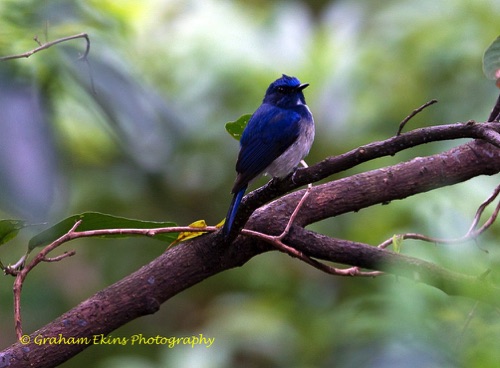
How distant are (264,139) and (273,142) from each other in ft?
0.11

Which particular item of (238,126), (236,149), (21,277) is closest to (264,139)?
(238,126)

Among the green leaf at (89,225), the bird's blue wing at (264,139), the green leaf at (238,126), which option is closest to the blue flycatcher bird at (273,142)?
the bird's blue wing at (264,139)

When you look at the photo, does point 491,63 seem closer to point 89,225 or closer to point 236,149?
point 89,225

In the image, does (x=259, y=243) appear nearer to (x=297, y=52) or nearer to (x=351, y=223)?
(x=351, y=223)

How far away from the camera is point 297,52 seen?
11.6 feet

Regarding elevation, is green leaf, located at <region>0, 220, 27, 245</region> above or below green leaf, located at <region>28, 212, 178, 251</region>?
above

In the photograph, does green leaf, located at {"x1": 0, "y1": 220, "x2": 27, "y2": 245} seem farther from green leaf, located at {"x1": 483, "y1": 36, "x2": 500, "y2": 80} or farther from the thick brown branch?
green leaf, located at {"x1": 483, "y1": 36, "x2": 500, "y2": 80}

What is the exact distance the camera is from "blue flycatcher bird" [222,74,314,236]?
8.36 feet

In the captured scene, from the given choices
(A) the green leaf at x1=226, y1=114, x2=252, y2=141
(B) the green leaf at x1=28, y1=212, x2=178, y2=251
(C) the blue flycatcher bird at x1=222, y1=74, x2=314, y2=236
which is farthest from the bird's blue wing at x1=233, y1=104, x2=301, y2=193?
(B) the green leaf at x1=28, y1=212, x2=178, y2=251

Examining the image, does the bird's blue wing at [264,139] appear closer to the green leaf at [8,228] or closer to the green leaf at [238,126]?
the green leaf at [238,126]

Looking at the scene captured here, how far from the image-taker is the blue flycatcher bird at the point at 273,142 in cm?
255

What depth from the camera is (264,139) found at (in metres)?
2.69

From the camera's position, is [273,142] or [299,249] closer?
[299,249]

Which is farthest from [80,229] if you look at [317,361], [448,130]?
[317,361]
